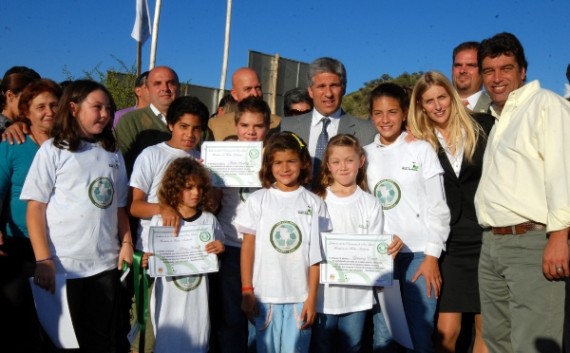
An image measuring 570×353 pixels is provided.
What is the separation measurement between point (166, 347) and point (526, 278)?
2706 mm

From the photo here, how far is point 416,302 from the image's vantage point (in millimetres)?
4379

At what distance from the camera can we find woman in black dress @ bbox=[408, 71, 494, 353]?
443 centimetres

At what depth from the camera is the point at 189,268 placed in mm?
4266

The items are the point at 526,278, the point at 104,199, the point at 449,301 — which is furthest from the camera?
the point at 449,301

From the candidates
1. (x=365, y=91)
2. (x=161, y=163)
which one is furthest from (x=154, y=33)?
(x=161, y=163)

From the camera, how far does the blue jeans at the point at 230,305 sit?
465 centimetres

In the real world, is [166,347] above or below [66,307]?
below

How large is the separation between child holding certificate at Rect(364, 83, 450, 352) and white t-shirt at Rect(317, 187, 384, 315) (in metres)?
0.17

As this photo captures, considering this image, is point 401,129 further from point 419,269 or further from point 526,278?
point 526,278

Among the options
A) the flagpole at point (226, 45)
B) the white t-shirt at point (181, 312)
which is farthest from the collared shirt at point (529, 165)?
Answer: the flagpole at point (226, 45)

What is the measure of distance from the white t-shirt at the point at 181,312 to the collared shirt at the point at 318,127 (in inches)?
53.2

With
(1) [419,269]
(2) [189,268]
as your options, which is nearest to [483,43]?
(1) [419,269]

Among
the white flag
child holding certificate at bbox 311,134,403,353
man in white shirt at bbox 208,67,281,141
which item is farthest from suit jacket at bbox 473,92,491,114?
the white flag

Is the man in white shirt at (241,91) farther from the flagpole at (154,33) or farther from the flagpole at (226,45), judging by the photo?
the flagpole at (226,45)
